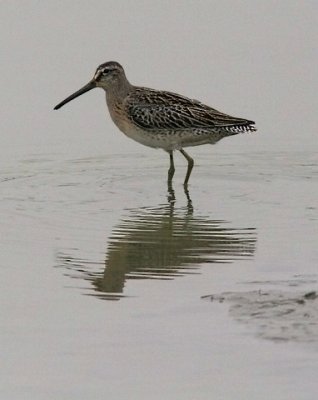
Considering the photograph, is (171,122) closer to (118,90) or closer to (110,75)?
(118,90)

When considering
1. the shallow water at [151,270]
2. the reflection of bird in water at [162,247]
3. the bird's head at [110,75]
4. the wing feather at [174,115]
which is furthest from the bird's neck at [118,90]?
the reflection of bird in water at [162,247]

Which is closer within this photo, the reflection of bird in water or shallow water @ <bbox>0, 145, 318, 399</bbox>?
shallow water @ <bbox>0, 145, 318, 399</bbox>

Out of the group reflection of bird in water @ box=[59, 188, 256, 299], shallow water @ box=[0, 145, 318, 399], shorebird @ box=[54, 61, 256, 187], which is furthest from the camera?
shorebird @ box=[54, 61, 256, 187]

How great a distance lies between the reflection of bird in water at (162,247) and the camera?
27.6 feet

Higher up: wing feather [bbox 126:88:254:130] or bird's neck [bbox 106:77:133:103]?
bird's neck [bbox 106:77:133:103]

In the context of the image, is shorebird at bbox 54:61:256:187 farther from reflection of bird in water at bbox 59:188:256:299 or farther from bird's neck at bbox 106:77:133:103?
reflection of bird in water at bbox 59:188:256:299

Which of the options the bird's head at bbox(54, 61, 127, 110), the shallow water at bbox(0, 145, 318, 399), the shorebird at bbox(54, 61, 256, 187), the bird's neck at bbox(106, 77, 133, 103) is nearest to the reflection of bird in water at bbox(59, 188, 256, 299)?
the shallow water at bbox(0, 145, 318, 399)

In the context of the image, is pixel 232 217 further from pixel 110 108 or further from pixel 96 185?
pixel 110 108

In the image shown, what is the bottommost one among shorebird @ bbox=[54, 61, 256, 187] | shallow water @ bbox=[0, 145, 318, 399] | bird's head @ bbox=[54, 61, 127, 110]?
shallow water @ bbox=[0, 145, 318, 399]

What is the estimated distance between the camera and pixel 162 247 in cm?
923

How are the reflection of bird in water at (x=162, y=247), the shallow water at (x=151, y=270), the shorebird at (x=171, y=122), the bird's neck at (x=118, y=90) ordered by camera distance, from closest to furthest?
1. the shallow water at (x=151, y=270)
2. the reflection of bird in water at (x=162, y=247)
3. the shorebird at (x=171, y=122)
4. the bird's neck at (x=118, y=90)

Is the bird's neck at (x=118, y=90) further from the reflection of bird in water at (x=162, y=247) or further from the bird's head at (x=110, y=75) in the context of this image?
the reflection of bird in water at (x=162, y=247)

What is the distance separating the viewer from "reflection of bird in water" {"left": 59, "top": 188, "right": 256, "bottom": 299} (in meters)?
8.41

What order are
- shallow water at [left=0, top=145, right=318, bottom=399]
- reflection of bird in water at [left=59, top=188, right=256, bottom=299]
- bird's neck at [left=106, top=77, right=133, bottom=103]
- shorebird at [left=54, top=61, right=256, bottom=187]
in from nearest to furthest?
1. shallow water at [left=0, top=145, right=318, bottom=399]
2. reflection of bird in water at [left=59, top=188, right=256, bottom=299]
3. shorebird at [left=54, top=61, right=256, bottom=187]
4. bird's neck at [left=106, top=77, right=133, bottom=103]
